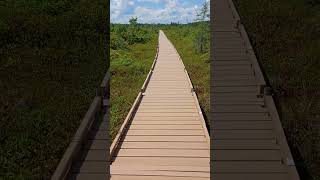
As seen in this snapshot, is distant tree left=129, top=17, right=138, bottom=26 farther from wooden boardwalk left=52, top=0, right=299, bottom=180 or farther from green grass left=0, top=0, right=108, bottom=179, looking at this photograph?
wooden boardwalk left=52, top=0, right=299, bottom=180

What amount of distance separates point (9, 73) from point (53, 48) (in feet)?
10.1

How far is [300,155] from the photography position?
300 inches

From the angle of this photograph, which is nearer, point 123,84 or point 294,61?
point 294,61

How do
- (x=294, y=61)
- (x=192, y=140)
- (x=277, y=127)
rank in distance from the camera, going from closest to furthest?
(x=277, y=127) → (x=192, y=140) → (x=294, y=61)

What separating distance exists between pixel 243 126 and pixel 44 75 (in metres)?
7.86

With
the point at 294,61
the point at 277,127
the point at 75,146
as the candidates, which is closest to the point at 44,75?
the point at 75,146

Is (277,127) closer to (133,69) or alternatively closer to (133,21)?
(133,69)

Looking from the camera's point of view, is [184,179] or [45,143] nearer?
[184,179]

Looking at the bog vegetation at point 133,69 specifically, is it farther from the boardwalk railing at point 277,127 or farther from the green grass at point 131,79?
the boardwalk railing at point 277,127

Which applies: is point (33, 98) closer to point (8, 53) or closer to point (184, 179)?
point (8, 53)

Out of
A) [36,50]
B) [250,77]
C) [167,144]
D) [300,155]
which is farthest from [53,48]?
[300,155]

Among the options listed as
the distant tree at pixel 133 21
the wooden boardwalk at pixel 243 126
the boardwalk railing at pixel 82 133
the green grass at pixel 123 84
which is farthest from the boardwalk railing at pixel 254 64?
the distant tree at pixel 133 21

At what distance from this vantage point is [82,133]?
704cm

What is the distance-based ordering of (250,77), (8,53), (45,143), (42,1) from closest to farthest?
1. (45,143)
2. (250,77)
3. (8,53)
4. (42,1)
